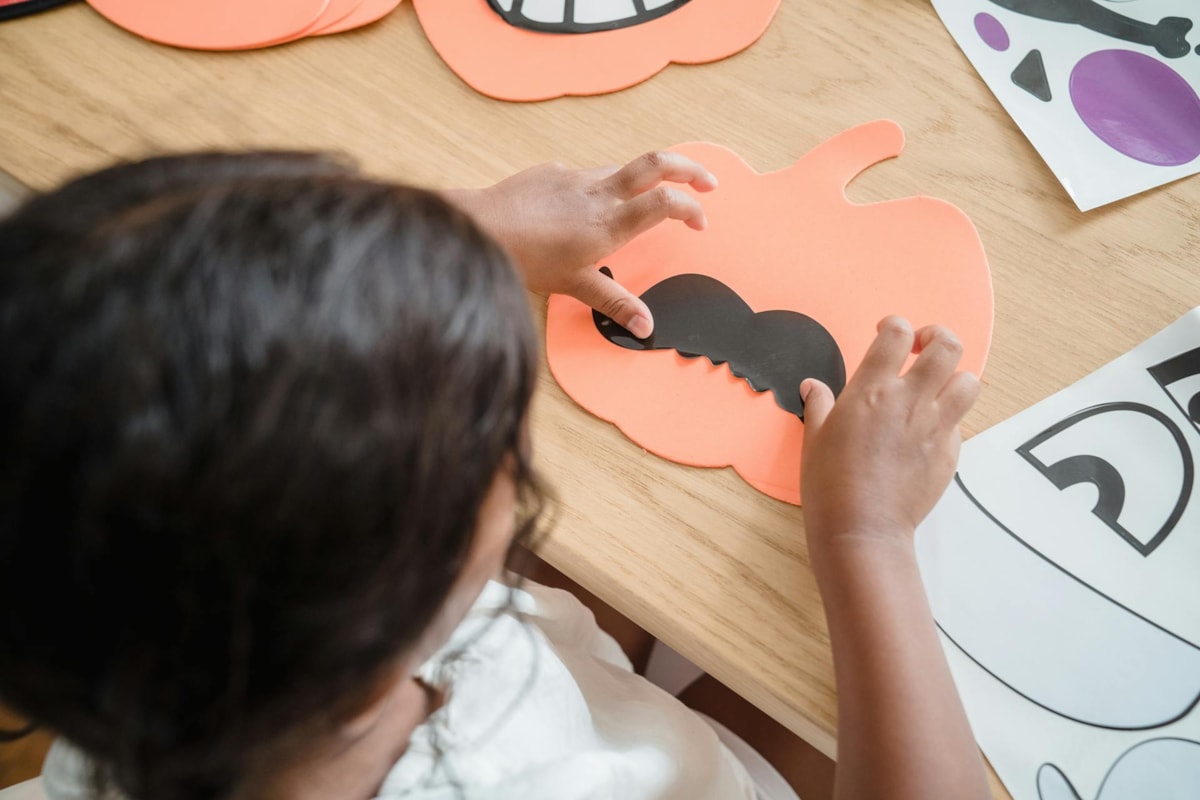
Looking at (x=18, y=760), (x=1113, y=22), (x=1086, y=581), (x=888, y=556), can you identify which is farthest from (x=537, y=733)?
(x=18, y=760)

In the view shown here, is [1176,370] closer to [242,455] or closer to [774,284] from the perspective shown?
[774,284]

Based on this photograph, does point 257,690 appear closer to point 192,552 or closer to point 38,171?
point 192,552

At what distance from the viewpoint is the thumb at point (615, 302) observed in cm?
54

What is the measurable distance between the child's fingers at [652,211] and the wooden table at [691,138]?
7 cm

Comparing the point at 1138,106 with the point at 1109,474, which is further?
the point at 1138,106

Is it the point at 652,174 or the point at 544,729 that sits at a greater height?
the point at 652,174

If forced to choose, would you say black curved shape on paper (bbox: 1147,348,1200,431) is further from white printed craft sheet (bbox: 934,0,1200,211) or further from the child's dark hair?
the child's dark hair

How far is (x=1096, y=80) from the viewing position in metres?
0.63

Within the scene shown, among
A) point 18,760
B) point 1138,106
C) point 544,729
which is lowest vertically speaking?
point 18,760

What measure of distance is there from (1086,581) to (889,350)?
16cm

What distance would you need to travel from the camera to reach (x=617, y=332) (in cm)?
55

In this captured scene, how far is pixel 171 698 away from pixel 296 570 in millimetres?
64

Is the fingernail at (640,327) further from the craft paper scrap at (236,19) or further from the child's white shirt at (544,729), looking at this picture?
the craft paper scrap at (236,19)

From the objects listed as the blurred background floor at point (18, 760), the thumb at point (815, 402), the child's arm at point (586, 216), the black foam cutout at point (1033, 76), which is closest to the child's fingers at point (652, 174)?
the child's arm at point (586, 216)
